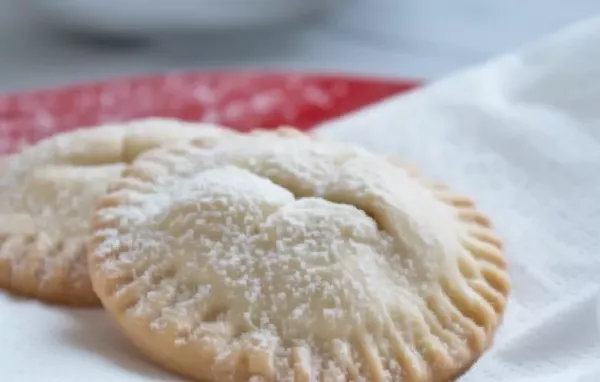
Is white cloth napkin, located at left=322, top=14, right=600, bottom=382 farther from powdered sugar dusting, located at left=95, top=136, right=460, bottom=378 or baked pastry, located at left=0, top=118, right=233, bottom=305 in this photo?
baked pastry, located at left=0, top=118, right=233, bottom=305

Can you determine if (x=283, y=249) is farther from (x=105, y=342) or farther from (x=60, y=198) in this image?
(x=60, y=198)

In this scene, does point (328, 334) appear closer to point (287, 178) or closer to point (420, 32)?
point (287, 178)

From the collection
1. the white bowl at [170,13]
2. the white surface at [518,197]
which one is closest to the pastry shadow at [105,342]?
the white surface at [518,197]

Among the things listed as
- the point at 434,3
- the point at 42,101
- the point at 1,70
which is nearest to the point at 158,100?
the point at 42,101

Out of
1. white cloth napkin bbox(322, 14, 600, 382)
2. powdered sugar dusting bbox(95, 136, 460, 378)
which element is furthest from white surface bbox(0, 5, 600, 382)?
powdered sugar dusting bbox(95, 136, 460, 378)

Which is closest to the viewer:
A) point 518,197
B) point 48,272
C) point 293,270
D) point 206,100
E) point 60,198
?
point 293,270

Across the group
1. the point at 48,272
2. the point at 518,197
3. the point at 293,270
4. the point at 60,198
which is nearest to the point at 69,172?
the point at 60,198

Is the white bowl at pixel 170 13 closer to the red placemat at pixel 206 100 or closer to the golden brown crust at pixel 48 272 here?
the red placemat at pixel 206 100
